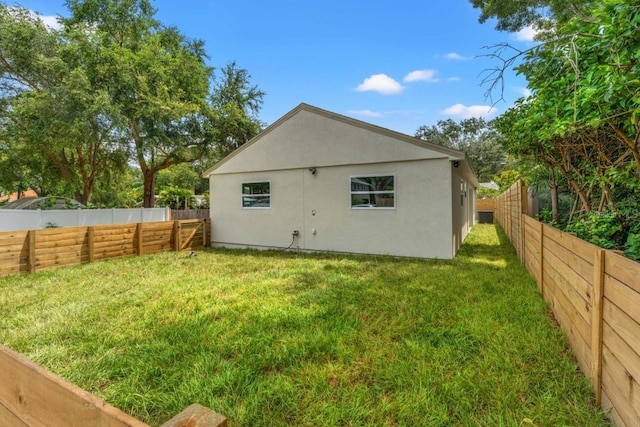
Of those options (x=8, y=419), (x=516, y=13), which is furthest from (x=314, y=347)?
(x=516, y=13)

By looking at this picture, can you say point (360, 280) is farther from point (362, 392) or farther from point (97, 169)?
point (97, 169)

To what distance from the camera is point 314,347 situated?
122 inches

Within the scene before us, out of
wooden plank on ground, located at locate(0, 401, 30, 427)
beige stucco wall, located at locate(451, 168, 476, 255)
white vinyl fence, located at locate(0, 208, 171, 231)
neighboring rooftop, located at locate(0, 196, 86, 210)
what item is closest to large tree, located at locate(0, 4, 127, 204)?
neighboring rooftop, located at locate(0, 196, 86, 210)

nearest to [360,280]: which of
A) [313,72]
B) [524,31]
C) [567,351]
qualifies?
[567,351]

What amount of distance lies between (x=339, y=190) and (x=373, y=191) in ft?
3.25

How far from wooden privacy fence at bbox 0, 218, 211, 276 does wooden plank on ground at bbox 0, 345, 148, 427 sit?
7.45 meters

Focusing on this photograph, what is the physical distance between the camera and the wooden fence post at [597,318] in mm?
2064

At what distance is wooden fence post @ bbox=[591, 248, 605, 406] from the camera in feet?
6.77

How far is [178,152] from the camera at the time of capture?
46.0 ft

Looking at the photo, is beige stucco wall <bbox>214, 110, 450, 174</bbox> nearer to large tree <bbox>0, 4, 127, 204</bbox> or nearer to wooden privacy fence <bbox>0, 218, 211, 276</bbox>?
wooden privacy fence <bbox>0, 218, 211, 276</bbox>

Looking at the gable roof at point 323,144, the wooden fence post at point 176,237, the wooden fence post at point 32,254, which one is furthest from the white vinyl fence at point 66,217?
the gable roof at point 323,144

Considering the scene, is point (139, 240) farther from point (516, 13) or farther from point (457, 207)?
point (516, 13)

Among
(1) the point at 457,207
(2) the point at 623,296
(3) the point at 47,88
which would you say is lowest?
(2) the point at 623,296

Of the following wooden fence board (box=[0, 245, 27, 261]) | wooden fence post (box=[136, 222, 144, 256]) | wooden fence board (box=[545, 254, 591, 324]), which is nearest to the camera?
wooden fence board (box=[545, 254, 591, 324])
